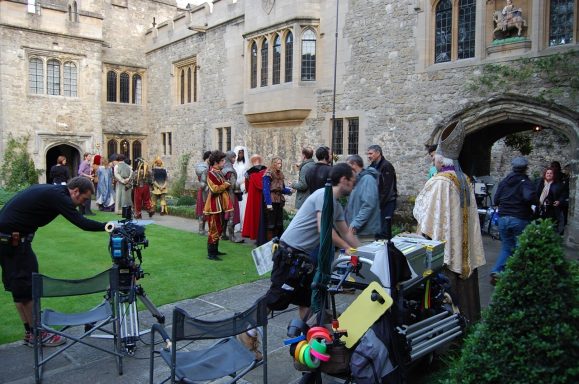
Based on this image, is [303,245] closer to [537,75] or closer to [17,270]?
[17,270]

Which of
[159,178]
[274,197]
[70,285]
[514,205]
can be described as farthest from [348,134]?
[70,285]

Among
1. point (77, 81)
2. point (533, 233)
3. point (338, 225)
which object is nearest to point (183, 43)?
point (77, 81)

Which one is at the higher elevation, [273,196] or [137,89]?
[137,89]

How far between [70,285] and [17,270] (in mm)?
995

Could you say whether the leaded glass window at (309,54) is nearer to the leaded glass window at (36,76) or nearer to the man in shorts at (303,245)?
the man in shorts at (303,245)

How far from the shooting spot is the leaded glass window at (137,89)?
2500cm

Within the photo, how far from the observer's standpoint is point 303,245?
4.24 metres

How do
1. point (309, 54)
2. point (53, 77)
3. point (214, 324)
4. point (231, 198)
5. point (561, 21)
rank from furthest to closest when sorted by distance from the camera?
1. point (53, 77)
2. point (309, 54)
3. point (231, 198)
4. point (561, 21)
5. point (214, 324)

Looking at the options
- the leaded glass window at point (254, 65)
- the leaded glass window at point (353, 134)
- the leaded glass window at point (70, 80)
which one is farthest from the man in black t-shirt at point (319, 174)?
the leaded glass window at point (70, 80)

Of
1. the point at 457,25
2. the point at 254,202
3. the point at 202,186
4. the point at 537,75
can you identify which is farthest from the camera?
the point at 457,25

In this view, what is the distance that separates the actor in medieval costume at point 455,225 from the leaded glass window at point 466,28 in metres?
7.71

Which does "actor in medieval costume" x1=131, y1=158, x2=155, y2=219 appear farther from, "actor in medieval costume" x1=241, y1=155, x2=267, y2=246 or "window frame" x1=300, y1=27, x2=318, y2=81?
"window frame" x1=300, y1=27, x2=318, y2=81

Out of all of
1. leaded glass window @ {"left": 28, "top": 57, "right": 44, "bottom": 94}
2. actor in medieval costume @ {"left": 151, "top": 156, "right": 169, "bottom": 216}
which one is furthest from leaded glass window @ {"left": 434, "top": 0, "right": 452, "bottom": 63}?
leaded glass window @ {"left": 28, "top": 57, "right": 44, "bottom": 94}

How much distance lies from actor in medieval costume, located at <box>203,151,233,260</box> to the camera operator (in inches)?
155
